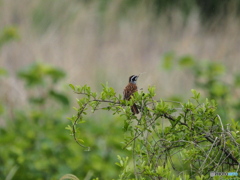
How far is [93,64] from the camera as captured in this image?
5.55 m

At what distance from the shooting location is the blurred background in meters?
3.45

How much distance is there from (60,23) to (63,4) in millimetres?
660

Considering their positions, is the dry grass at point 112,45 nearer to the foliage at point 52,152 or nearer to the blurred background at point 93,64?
the blurred background at point 93,64

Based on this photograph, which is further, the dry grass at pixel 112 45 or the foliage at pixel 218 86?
the dry grass at pixel 112 45

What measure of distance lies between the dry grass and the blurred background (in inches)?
0.7

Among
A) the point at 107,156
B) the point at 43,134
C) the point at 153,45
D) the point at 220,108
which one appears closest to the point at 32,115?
the point at 43,134

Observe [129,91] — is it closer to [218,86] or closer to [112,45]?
[218,86]

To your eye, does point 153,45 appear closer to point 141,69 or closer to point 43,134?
point 141,69

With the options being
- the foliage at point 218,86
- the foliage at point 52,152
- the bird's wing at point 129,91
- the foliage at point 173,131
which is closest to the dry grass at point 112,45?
the foliage at point 218,86

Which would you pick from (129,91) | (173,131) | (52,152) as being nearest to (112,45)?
(52,152)

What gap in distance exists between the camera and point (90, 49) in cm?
582

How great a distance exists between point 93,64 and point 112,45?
25.9 inches

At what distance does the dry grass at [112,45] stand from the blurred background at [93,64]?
0.02 metres

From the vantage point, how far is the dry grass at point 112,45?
5.21 meters
